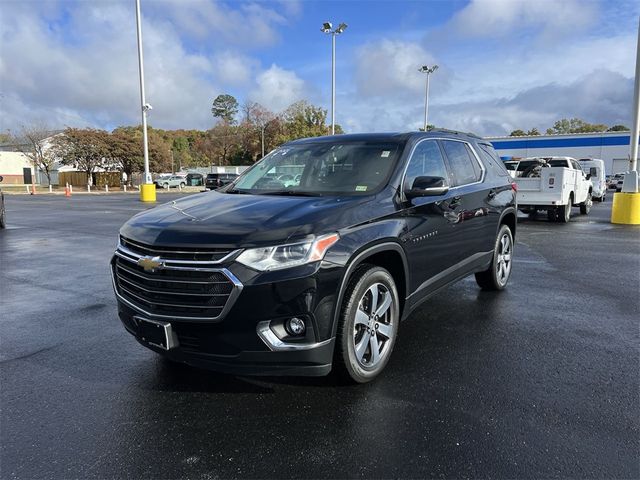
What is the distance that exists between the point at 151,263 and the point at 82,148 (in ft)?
155

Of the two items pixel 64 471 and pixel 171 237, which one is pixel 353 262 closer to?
pixel 171 237

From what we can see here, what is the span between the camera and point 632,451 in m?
2.72

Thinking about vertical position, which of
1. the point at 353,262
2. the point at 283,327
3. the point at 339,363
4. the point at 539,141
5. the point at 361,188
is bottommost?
the point at 339,363

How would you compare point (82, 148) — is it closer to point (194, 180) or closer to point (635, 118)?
point (194, 180)

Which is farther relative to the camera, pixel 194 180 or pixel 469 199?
pixel 194 180

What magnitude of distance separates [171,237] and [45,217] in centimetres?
1656

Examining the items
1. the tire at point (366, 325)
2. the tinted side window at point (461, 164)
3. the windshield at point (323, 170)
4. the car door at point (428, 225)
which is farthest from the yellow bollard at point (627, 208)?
the tire at point (366, 325)

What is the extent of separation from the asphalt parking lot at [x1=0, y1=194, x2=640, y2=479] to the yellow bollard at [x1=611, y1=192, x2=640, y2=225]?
9738 mm

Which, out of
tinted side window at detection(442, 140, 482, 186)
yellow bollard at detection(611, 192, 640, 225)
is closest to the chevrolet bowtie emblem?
tinted side window at detection(442, 140, 482, 186)

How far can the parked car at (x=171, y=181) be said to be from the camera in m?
51.5

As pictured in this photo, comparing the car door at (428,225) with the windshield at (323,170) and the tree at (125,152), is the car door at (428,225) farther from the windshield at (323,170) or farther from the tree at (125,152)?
the tree at (125,152)

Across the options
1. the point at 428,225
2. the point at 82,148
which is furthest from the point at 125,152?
the point at 428,225

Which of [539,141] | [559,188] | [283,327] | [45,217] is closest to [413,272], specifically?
[283,327]

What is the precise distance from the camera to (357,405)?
328 centimetres
